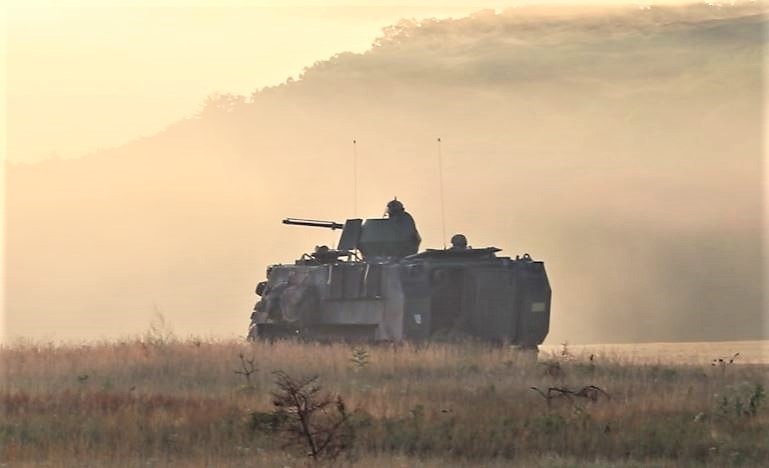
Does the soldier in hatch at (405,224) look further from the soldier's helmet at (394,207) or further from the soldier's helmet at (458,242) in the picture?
the soldier's helmet at (458,242)

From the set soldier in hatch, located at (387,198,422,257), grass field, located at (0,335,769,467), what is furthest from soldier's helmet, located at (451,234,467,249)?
grass field, located at (0,335,769,467)

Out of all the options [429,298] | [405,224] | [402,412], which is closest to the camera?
[402,412]

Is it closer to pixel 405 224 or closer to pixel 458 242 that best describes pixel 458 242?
pixel 458 242

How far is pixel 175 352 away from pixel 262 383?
270 inches

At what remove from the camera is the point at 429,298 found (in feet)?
124

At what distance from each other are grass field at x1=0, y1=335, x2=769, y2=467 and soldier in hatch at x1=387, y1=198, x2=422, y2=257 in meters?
10.1

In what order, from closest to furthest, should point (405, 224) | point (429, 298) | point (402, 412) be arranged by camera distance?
point (402, 412)
point (429, 298)
point (405, 224)

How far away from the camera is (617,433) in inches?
735

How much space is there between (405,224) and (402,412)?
20.9 meters

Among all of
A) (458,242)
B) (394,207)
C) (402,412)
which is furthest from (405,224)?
(402,412)

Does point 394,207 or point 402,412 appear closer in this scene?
point 402,412

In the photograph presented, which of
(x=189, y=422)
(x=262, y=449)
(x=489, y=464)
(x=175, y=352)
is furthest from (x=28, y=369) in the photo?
(x=489, y=464)

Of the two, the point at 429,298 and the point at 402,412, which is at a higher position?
the point at 429,298

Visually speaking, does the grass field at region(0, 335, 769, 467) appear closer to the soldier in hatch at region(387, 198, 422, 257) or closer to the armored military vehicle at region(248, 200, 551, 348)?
the armored military vehicle at region(248, 200, 551, 348)
